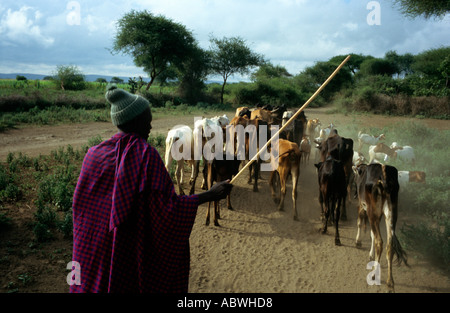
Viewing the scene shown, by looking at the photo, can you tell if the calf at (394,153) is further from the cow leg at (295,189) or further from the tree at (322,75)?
the tree at (322,75)

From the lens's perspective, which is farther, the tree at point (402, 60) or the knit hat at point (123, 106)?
the tree at point (402, 60)

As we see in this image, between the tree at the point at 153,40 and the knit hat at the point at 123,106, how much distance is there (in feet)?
88.9

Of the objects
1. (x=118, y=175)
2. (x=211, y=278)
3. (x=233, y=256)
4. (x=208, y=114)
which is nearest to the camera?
(x=118, y=175)

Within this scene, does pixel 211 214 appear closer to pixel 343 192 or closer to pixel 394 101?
pixel 343 192

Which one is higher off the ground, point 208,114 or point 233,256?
point 208,114

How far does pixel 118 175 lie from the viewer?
2137 mm

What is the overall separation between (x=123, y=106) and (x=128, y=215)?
791 mm

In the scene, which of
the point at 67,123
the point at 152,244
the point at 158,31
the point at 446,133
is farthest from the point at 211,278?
the point at 158,31

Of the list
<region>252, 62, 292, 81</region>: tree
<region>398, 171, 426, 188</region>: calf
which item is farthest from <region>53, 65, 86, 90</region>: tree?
<region>398, 171, 426, 188</region>: calf

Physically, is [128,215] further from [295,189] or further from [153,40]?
[153,40]

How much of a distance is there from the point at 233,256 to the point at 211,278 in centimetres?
71

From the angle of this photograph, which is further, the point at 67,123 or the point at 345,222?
the point at 67,123

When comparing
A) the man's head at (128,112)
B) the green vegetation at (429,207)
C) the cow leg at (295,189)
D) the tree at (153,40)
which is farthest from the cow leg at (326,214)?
the tree at (153,40)

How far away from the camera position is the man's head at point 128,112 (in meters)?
2.30
